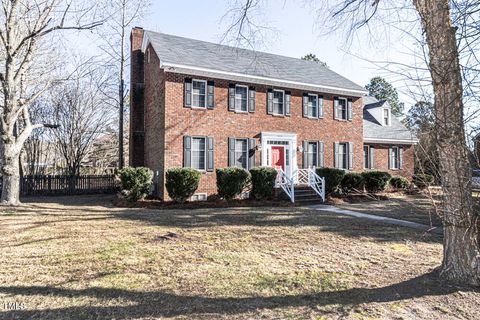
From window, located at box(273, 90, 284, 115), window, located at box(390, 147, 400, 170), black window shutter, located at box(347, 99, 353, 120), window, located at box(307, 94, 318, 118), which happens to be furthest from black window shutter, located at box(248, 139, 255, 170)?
window, located at box(390, 147, 400, 170)

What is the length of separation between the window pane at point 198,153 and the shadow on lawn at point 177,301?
10.6 metres

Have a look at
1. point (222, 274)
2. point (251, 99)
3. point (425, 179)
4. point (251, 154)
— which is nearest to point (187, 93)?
point (251, 99)

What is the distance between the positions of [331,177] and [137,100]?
37.3 feet

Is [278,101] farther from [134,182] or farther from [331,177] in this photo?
[134,182]

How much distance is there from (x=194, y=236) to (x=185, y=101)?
870cm

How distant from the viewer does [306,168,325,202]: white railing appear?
14.0 m

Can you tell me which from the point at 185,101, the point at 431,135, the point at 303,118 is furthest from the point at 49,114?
the point at 431,135

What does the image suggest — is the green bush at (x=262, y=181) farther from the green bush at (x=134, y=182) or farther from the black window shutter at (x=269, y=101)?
the green bush at (x=134, y=182)

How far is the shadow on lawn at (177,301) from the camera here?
10.4 feet

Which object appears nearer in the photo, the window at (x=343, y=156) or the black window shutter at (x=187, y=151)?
the black window shutter at (x=187, y=151)

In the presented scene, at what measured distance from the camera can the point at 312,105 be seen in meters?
17.4

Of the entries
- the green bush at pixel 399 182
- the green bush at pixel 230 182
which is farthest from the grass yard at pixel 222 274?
the green bush at pixel 399 182

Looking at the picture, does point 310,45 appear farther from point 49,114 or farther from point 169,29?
point 49,114

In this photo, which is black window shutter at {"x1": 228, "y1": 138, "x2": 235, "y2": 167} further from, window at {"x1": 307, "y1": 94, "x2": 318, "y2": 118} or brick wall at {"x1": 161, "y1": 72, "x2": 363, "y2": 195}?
window at {"x1": 307, "y1": 94, "x2": 318, "y2": 118}
